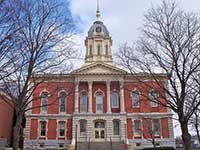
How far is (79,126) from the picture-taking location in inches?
1585

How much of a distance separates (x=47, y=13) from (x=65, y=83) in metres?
26.2

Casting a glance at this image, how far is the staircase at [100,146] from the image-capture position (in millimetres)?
36213

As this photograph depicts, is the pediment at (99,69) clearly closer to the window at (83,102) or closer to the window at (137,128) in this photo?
the window at (83,102)

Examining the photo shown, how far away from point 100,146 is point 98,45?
61.5 ft

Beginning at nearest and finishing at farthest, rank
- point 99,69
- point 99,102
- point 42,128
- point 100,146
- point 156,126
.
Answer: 1. point 100,146
2. point 42,128
3. point 156,126
4. point 99,102
5. point 99,69

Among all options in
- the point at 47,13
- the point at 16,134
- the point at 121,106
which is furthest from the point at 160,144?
the point at 47,13

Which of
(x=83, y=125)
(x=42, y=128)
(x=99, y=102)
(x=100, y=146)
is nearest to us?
(x=100, y=146)

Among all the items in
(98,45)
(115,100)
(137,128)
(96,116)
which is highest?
(98,45)

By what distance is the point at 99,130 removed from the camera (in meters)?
40.7

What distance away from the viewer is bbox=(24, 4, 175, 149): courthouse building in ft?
130

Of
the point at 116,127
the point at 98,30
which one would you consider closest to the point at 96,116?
the point at 116,127

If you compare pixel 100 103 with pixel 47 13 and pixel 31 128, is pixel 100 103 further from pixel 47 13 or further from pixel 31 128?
pixel 47 13

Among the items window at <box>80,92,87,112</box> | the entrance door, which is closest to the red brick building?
window at <box>80,92,87,112</box>

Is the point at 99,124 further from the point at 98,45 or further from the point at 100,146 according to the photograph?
the point at 98,45
